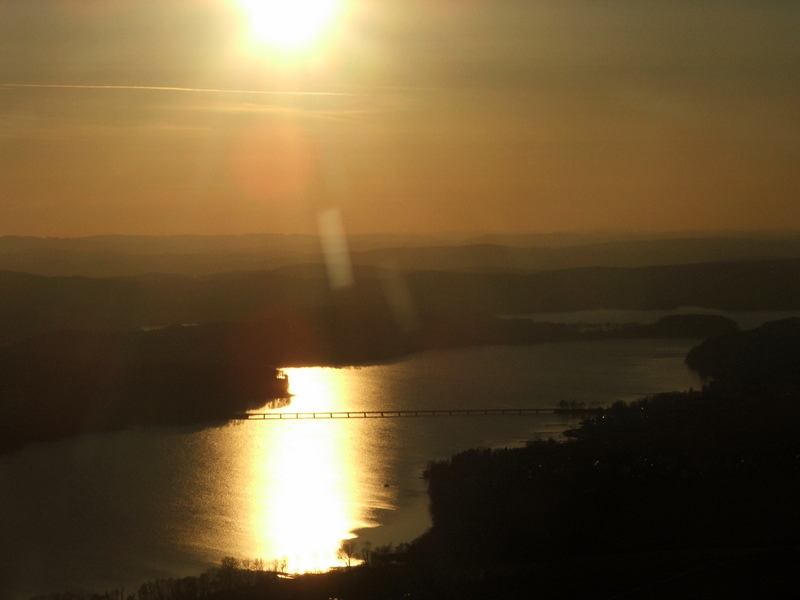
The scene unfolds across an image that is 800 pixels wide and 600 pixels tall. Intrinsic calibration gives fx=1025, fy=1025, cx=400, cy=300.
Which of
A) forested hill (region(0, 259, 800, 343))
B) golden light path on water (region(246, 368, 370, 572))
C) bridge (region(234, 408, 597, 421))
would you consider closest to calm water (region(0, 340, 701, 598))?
golden light path on water (region(246, 368, 370, 572))

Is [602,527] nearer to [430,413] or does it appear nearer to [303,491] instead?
[303,491]

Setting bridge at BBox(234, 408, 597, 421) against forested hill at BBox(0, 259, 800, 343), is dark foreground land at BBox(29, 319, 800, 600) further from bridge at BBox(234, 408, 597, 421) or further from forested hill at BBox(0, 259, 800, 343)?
forested hill at BBox(0, 259, 800, 343)

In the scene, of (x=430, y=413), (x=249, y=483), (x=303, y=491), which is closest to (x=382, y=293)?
(x=430, y=413)

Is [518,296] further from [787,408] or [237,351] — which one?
[787,408]

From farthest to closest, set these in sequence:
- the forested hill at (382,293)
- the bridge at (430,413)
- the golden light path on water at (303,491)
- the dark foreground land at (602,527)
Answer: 1. the forested hill at (382,293)
2. the bridge at (430,413)
3. the golden light path on water at (303,491)
4. the dark foreground land at (602,527)

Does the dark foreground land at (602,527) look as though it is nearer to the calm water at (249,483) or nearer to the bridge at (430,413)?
the calm water at (249,483)

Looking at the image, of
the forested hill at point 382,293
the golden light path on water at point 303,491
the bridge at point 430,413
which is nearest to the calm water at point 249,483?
the golden light path on water at point 303,491
